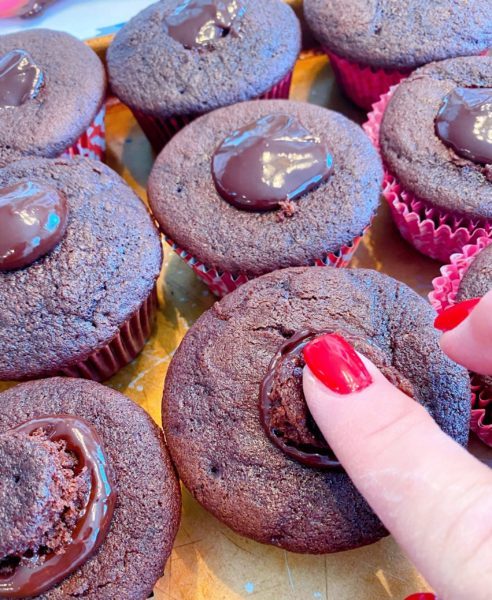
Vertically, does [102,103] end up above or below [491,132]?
above

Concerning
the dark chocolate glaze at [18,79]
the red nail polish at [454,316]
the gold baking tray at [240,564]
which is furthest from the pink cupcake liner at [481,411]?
the dark chocolate glaze at [18,79]

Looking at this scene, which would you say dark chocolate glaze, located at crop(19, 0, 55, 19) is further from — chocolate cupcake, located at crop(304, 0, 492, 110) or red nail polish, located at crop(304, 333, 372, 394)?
red nail polish, located at crop(304, 333, 372, 394)

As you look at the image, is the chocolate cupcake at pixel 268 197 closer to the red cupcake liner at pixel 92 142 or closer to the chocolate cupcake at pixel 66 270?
the chocolate cupcake at pixel 66 270

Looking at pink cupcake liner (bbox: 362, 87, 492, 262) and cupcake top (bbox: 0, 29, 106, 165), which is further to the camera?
cupcake top (bbox: 0, 29, 106, 165)

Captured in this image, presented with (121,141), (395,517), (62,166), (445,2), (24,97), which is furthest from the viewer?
(121,141)

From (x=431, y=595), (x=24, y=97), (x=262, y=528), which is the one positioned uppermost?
(x=24, y=97)

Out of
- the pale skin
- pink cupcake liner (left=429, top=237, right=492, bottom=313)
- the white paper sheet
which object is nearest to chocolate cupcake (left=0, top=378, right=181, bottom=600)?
the pale skin

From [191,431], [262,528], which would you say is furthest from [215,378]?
[262,528]

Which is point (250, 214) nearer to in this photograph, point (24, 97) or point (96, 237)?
point (96, 237)
